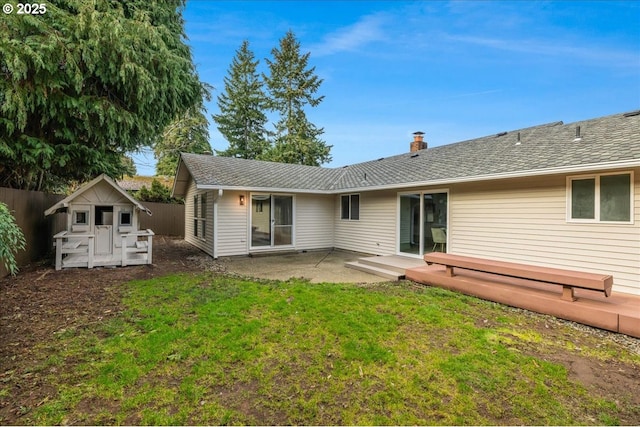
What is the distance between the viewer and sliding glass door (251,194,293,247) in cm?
1048

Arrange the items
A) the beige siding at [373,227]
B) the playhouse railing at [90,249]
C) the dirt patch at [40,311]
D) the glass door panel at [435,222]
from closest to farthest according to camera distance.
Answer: the dirt patch at [40,311]
the playhouse railing at [90,249]
the glass door panel at [435,222]
the beige siding at [373,227]

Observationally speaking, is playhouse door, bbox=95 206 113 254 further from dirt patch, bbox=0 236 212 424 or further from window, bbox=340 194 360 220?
window, bbox=340 194 360 220

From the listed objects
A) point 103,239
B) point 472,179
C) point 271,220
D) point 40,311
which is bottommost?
point 40,311

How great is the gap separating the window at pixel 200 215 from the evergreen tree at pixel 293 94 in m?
13.6

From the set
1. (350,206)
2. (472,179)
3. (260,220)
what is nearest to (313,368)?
(472,179)

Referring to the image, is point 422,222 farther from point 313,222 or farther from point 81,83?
point 81,83

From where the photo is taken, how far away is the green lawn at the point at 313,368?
7.84ft

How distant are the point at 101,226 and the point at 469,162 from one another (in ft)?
33.4

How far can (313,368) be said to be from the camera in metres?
3.05

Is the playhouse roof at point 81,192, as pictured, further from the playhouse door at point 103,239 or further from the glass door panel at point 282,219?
the glass door panel at point 282,219

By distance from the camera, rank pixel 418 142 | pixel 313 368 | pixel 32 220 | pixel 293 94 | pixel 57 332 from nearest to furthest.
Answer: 1. pixel 313 368
2. pixel 57 332
3. pixel 32 220
4. pixel 418 142
5. pixel 293 94

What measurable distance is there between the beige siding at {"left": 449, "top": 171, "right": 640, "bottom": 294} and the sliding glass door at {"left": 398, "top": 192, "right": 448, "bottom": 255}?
1.00ft

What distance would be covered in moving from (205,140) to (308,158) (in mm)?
9468

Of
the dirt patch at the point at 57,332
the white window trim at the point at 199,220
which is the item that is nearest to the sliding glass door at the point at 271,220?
the white window trim at the point at 199,220
